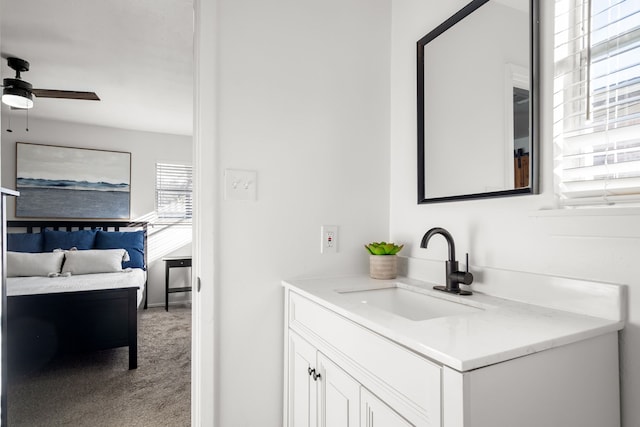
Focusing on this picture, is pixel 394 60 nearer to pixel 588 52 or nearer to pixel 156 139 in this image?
pixel 588 52

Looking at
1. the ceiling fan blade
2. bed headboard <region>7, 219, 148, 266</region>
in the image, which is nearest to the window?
bed headboard <region>7, 219, 148, 266</region>

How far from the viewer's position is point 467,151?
130 cm

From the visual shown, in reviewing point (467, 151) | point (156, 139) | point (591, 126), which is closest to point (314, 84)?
point (467, 151)

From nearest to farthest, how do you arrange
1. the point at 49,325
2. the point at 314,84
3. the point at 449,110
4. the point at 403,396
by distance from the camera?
the point at 403,396 < the point at 449,110 < the point at 314,84 < the point at 49,325

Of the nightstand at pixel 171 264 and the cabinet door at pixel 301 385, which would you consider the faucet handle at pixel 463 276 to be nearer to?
the cabinet door at pixel 301 385

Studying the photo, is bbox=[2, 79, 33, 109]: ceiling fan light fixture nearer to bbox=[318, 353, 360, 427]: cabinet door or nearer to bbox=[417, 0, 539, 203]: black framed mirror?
bbox=[417, 0, 539, 203]: black framed mirror

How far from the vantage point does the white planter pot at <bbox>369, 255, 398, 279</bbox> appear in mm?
1462

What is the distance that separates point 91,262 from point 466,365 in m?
3.96

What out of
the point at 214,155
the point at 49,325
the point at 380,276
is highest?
the point at 214,155

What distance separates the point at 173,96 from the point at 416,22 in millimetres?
2785

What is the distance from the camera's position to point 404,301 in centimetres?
136

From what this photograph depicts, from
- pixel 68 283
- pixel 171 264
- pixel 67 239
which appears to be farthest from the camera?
pixel 171 264

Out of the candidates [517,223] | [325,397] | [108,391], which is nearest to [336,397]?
[325,397]

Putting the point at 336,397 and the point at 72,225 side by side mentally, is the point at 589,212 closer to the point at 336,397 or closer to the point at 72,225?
the point at 336,397
